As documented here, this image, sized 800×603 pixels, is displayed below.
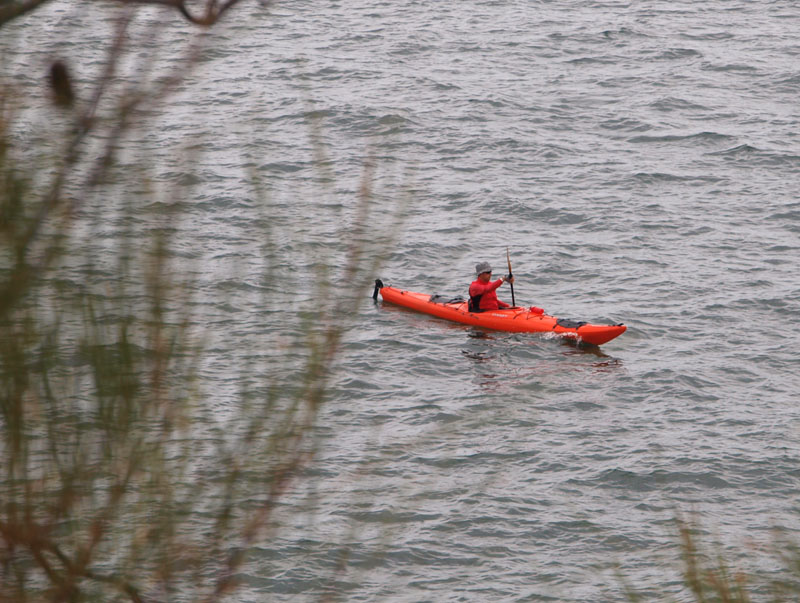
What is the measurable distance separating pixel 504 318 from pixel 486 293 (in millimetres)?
430

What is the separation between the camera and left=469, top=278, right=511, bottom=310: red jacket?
15703 mm

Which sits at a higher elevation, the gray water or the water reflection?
the gray water

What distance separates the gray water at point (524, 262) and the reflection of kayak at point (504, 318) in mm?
211

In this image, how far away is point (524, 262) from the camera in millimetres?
18328

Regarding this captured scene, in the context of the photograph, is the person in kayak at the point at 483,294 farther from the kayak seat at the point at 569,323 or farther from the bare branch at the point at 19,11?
the bare branch at the point at 19,11

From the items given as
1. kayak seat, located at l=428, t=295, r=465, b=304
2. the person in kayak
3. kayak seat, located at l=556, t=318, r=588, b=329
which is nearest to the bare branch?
kayak seat, located at l=556, t=318, r=588, b=329

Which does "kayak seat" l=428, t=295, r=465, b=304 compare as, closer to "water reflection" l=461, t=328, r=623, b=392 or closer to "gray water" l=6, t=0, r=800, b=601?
"gray water" l=6, t=0, r=800, b=601

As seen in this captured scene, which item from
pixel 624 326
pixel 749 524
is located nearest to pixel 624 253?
pixel 624 326

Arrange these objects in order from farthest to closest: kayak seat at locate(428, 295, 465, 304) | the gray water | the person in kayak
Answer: kayak seat at locate(428, 295, 465, 304) < the person in kayak < the gray water

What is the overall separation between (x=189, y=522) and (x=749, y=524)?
8.72 metres

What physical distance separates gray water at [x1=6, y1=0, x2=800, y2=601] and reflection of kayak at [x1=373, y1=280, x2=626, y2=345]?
0.21 m

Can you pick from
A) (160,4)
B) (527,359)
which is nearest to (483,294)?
(527,359)

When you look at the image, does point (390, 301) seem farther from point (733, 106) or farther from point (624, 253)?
point (733, 106)

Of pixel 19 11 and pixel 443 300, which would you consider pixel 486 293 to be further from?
pixel 19 11
